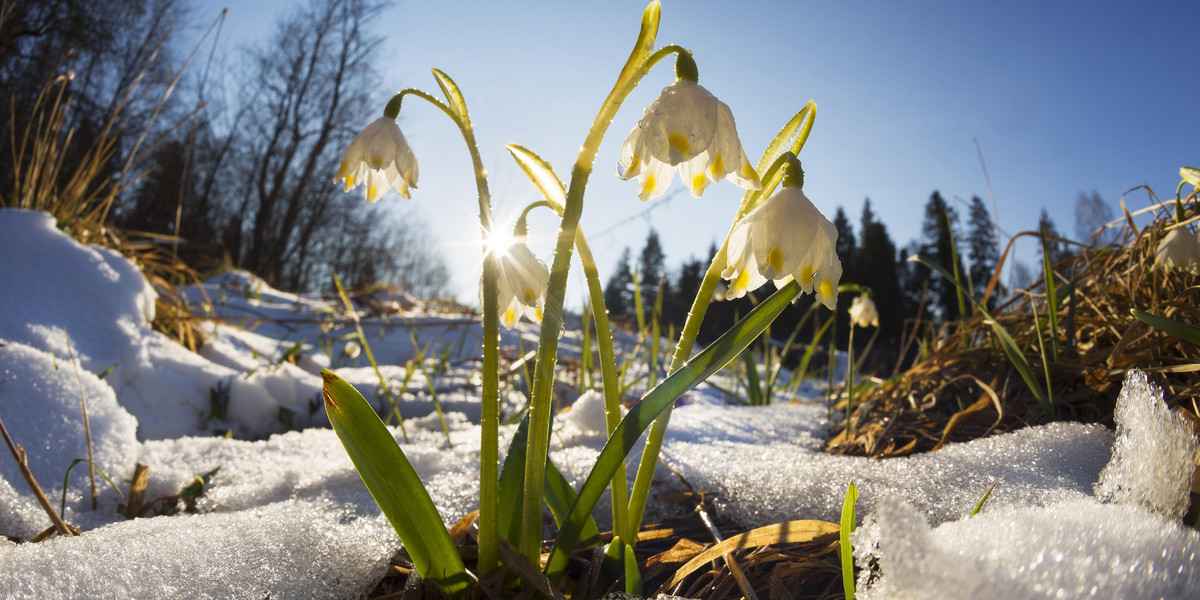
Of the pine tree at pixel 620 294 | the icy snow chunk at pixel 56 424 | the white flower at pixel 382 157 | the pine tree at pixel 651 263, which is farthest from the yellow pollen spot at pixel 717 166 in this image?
the pine tree at pixel 651 263

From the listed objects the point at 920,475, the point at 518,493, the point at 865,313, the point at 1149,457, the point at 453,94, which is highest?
the point at 453,94

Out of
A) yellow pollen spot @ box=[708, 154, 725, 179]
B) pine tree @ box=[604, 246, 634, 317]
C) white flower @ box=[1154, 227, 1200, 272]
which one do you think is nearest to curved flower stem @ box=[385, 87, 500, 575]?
yellow pollen spot @ box=[708, 154, 725, 179]

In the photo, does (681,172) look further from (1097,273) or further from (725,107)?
(1097,273)

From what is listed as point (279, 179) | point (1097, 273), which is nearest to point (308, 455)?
point (1097, 273)

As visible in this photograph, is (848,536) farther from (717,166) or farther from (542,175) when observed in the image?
(542,175)

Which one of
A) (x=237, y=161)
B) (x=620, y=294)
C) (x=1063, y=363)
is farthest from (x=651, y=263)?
(x=1063, y=363)

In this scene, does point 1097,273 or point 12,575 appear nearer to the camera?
point 12,575
